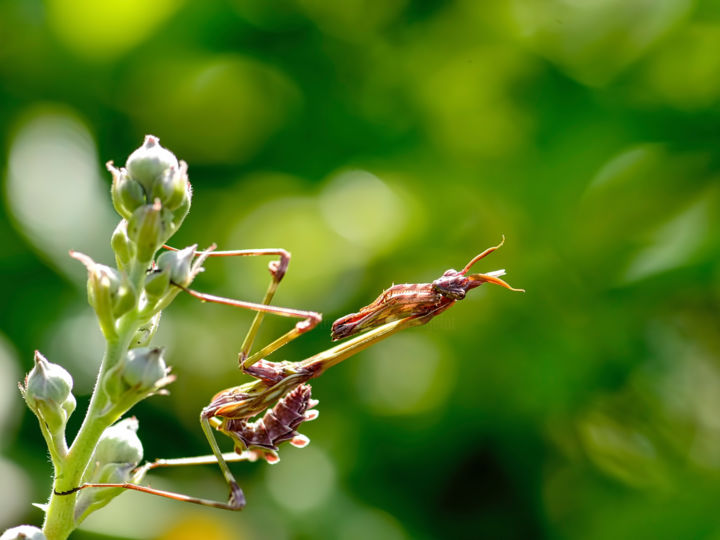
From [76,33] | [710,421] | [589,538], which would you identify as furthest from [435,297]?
[76,33]

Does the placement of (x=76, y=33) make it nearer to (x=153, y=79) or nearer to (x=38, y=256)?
(x=153, y=79)

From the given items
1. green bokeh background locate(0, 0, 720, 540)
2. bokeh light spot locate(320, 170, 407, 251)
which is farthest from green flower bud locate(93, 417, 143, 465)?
bokeh light spot locate(320, 170, 407, 251)

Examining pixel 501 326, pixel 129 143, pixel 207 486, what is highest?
pixel 129 143

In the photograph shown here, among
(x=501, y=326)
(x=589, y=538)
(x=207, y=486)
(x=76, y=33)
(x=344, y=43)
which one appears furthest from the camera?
(x=344, y=43)

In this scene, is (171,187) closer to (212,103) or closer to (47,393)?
(47,393)

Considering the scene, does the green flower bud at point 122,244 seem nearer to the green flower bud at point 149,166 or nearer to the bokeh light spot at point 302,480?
the green flower bud at point 149,166

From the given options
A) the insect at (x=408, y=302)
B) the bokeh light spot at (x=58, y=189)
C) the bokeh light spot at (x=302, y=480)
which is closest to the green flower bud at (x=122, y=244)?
the insect at (x=408, y=302)
